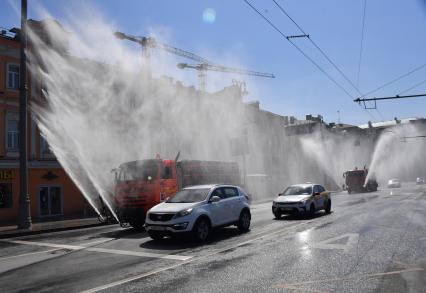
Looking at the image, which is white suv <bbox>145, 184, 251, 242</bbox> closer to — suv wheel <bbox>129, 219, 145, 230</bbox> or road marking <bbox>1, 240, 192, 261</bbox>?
road marking <bbox>1, 240, 192, 261</bbox>

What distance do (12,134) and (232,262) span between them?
1903 cm

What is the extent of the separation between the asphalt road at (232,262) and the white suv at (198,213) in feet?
1.37

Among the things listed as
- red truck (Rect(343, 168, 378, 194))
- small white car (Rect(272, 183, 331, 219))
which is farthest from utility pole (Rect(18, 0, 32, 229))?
red truck (Rect(343, 168, 378, 194))

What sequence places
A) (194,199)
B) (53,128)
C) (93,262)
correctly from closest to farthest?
1. (93,262)
2. (194,199)
3. (53,128)

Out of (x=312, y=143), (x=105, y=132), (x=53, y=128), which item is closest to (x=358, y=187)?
(x=312, y=143)

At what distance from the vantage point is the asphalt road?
7.09 m

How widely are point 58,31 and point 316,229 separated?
2116 centimetres

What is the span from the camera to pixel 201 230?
1195 cm

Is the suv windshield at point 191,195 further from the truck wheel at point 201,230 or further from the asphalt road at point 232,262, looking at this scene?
the asphalt road at point 232,262

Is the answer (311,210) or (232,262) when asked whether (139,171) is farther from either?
(232,262)

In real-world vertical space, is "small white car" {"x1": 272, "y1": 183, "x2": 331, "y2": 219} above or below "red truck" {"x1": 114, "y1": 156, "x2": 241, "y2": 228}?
below

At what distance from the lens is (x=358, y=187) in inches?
1822

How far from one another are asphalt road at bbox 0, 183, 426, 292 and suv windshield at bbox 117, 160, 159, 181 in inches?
110

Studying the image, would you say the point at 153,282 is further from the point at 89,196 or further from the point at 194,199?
the point at 89,196
